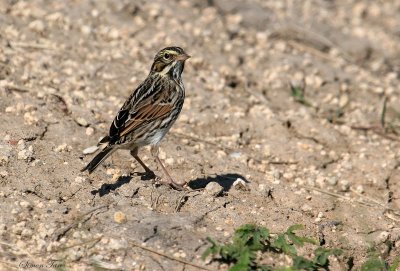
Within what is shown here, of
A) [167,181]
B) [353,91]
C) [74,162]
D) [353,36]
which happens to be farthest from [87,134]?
[353,36]

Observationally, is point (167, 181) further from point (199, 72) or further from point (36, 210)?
point (199, 72)

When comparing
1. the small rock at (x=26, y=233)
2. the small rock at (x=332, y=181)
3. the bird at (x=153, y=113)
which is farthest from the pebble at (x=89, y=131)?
the small rock at (x=332, y=181)

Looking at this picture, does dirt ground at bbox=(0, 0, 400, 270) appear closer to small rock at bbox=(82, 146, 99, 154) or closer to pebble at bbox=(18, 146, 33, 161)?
pebble at bbox=(18, 146, 33, 161)

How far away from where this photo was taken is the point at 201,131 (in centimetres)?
909

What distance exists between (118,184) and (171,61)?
1571 millimetres

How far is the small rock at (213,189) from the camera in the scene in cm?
727

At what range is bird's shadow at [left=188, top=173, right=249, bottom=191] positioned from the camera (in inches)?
305

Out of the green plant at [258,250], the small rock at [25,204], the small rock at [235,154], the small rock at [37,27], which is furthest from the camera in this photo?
the small rock at [37,27]

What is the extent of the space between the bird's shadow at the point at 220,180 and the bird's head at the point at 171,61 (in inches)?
46.7

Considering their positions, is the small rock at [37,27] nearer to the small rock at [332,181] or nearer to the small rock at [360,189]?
the small rock at [332,181]

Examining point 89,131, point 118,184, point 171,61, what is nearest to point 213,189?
point 118,184

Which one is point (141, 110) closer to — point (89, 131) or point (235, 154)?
point (89, 131)

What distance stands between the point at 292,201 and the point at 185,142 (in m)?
1.64

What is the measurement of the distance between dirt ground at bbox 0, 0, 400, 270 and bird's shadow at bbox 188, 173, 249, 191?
22mm
